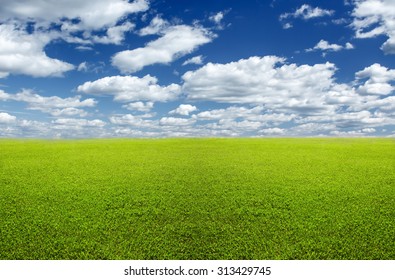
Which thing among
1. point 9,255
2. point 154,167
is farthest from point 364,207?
point 154,167

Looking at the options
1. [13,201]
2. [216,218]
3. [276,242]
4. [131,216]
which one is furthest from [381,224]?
[13,201]

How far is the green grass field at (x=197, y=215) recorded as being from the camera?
7.11 m

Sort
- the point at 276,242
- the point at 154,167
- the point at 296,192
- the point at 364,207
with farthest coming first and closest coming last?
the point at 154,167
the point at 296,192
the point at 364,207
the point at 276,242

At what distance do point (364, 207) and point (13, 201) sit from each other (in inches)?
407

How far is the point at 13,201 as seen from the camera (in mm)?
10812

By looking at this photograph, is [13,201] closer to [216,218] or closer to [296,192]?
[216,218]

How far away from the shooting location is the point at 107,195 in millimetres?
11492

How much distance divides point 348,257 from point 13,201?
9.37 meters

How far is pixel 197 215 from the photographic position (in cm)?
927

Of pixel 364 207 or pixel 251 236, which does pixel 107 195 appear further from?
pixel 364 207

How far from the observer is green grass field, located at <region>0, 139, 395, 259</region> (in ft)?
23.3
